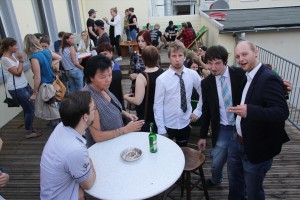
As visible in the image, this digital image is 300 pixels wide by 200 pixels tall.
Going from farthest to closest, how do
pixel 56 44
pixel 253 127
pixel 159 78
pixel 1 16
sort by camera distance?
pixel 56 44
pixel 1 16
pixel 159 78
pixel 253 127

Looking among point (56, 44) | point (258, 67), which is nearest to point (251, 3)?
point (56, 44)

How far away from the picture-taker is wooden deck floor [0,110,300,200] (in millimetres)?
3163

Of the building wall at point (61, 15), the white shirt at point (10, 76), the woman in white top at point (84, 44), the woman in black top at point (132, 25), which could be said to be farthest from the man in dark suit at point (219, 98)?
the woman in black top at point (132, 25)

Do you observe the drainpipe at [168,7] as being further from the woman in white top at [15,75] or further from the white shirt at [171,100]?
the white shirt at [171,100]

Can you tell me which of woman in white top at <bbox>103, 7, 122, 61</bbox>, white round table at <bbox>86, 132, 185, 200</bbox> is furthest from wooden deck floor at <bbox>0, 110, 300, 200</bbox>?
woman in white top at <bbox>103, 7, 122, 61</bbox>

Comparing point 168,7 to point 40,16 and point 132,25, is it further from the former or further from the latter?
point 40,16

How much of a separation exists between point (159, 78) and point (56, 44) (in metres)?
4.66

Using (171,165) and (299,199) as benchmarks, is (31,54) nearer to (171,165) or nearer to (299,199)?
(171,165)

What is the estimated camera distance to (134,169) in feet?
6.94

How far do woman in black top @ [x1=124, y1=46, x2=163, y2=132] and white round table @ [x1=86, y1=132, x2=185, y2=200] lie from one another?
0.52m

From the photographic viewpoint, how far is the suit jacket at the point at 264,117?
1910 millimetres

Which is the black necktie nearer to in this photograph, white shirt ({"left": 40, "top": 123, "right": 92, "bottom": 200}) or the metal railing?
white shirt ({"left": 40, "top": 123, "right": 92, "bottom": 200})

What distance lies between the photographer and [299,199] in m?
2.97

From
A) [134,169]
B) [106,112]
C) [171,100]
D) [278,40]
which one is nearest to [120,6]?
[278,40]
